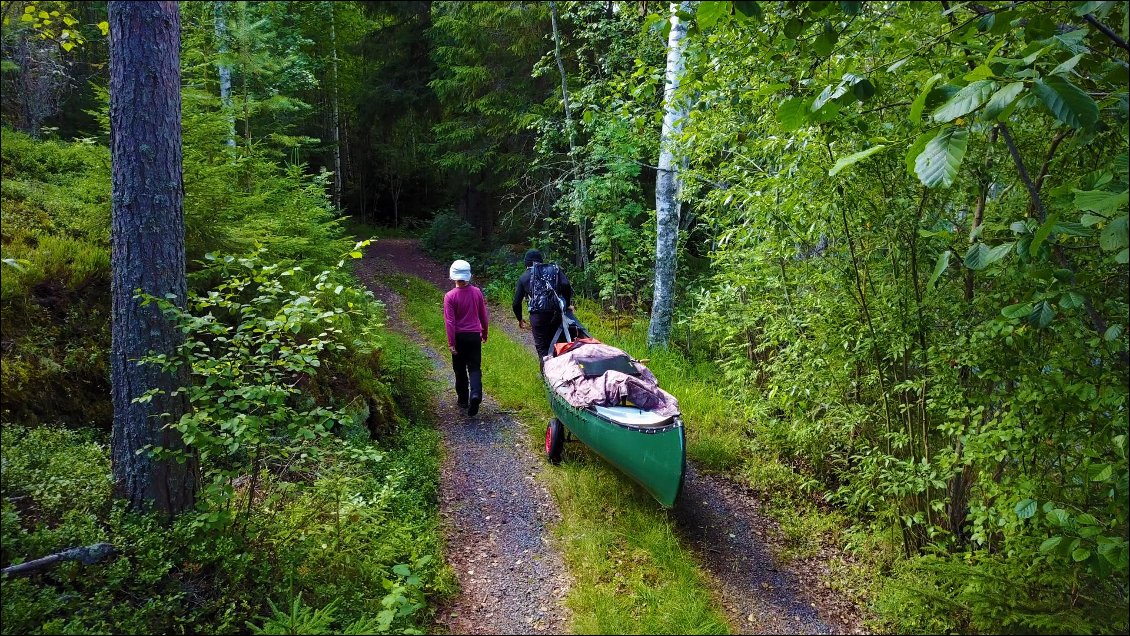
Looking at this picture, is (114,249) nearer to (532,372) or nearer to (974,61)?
(974,61)

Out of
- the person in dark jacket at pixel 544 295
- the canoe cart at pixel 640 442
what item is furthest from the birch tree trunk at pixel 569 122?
the canoe cart at pixel 640 442

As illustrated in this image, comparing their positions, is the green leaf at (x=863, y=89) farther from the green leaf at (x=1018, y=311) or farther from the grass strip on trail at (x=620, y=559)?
the grass strip on trail at (x=620, y=559)

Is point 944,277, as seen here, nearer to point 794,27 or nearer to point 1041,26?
point 1041,26

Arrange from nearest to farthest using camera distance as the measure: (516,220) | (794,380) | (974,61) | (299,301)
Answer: (974,61) → (299,301) → (794,380) → (516,220)

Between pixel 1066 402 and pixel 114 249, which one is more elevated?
pixel 114 249

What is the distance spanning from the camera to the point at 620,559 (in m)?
4.57

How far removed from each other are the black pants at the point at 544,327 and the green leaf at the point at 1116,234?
567 cm

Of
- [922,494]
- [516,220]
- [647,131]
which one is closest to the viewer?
[922,494]

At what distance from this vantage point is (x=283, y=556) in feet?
12.5

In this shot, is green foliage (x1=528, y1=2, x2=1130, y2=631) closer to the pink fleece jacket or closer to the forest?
the forest

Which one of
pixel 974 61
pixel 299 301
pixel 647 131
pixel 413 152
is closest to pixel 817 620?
pixel 974 61

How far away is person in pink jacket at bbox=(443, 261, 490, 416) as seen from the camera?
7258mm

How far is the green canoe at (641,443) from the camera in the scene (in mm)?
4445

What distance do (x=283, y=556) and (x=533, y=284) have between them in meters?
4.38
